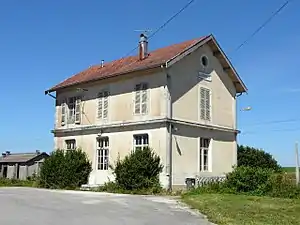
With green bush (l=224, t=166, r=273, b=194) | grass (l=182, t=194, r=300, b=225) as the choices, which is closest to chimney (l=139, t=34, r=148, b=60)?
green bush (l=224, t=166, r=273, b=194)

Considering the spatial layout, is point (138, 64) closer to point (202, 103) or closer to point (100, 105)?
point (100, 105)

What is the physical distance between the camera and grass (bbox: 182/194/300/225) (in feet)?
42.4

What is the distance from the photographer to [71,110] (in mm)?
32250

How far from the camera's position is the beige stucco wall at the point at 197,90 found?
88.2 ft

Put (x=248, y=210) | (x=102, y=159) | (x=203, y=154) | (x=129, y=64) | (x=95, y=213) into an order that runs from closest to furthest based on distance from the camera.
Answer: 1. (x=95, y=213)
2. (x=248, y=210)
3. (x=203, y=154)
4. (x=102, y=159)
5. (x=129, y=64)

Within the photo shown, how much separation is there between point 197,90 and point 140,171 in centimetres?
665

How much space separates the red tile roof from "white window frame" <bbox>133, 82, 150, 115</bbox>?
1048 millimetres

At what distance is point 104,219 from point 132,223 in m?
0.96

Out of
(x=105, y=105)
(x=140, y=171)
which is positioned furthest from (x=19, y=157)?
(x=140, y=171)

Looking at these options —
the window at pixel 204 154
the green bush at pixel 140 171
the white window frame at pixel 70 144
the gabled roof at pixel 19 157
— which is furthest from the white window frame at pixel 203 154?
the gabled roof at pixel 19 157

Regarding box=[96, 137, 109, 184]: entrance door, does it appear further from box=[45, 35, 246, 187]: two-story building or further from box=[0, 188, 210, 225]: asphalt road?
box=[0, 188, 210, 225]: asphalt road

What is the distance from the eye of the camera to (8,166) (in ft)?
155

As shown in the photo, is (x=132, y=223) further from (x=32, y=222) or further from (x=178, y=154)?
(x=178, y=154)

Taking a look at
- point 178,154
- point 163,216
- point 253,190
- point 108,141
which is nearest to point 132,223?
point 163,216
